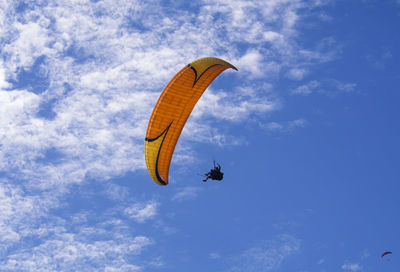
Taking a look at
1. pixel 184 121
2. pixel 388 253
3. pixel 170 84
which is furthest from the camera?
pixel 388 253

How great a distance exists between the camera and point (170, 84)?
4350 centimetres

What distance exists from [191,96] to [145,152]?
569 cm

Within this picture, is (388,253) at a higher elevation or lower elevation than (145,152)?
lower

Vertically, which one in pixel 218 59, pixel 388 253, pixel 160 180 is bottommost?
pixel 388 253

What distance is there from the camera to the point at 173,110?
4528cm

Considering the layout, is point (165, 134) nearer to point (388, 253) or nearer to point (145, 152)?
point (145, 152)

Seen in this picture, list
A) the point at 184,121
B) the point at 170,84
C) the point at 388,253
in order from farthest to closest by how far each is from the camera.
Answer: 1. the point at 388,253
2. the point at 184,121
3. the point at 170,84

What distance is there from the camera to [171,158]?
4788cm

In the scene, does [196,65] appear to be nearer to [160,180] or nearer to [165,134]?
[165,134]

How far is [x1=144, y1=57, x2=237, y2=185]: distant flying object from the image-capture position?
43.9m

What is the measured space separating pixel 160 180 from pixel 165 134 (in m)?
3.65

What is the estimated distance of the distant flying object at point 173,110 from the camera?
1729 inches

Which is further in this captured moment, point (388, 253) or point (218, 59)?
point (388, 253)

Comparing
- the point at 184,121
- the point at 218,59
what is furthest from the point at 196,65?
the point at 184,121
